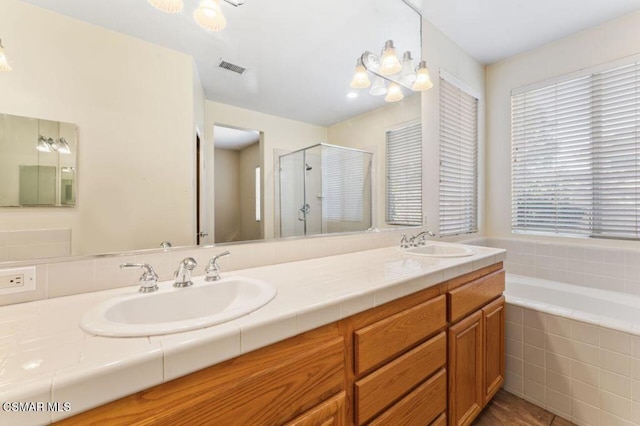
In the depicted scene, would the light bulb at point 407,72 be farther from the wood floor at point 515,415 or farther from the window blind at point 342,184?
the wood floor at point 515,415

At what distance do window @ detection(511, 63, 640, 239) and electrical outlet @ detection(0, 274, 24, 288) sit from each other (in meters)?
3.34

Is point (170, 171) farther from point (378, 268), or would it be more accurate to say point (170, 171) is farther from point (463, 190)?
point (463, 190)

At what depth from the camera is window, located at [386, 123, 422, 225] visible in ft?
6.39

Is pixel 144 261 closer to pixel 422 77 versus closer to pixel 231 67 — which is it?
pixel 231 67

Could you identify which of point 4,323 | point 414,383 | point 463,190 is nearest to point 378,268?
point 414,383

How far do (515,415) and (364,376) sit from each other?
1406 millimetres

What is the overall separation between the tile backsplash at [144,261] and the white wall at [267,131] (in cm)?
12

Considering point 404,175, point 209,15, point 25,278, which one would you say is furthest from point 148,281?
point 404,175

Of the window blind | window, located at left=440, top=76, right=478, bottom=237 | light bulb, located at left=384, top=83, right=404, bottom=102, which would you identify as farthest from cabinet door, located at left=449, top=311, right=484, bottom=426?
light bulb, located at left=384, top=83, right=404, bottom=102

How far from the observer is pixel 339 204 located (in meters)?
1.69

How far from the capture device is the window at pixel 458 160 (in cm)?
233

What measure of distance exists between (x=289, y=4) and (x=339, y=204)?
1.09 meters

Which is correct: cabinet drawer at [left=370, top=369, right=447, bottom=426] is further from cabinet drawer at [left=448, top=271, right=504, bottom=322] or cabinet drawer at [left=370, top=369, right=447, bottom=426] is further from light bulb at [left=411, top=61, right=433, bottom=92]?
light bulb at [left=411, top=61, right=433, bottom=92]

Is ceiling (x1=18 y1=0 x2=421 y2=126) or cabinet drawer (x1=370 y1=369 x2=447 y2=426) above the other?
ceiling (x1=18 y1=0 x2=421 y2=126)
